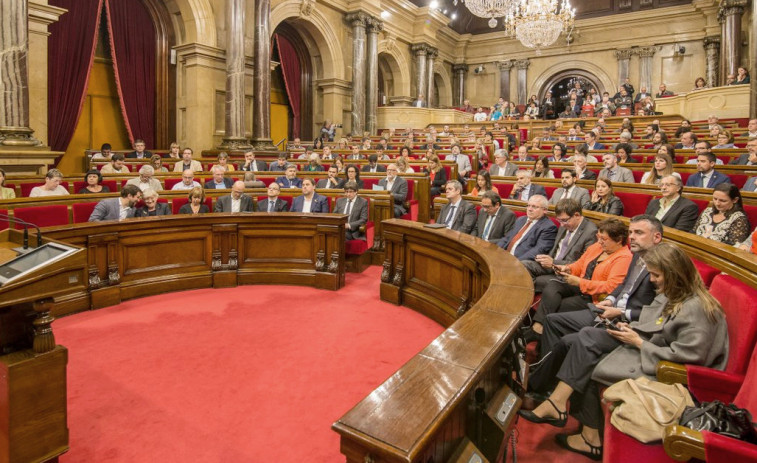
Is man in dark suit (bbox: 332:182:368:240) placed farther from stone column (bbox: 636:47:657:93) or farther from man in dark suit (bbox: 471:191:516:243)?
stone column (bbox: 636:47:657:93)

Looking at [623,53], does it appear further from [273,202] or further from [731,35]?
[273,202]

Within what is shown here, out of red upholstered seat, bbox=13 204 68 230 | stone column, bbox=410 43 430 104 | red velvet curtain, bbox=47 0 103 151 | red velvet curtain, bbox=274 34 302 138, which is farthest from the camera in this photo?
stone column, bbox=410 43 430 104

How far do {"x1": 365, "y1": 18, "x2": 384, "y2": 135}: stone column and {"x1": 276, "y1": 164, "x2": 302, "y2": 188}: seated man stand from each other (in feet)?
25.6

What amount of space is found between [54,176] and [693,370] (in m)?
5.67

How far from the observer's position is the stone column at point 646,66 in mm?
16594

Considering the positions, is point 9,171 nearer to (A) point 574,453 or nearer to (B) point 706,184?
(A) point 574,453

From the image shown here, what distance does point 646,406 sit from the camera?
162 centimetres

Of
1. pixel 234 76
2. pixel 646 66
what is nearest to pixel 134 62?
pixel 234 76

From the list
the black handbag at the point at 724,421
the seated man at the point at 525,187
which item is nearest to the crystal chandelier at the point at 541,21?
the seated man at the point at 525,187

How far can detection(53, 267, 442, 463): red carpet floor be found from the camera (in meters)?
2.21

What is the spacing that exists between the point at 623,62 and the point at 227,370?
18.3m

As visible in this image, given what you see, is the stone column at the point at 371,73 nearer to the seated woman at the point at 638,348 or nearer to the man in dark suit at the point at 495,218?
the man in dark suit at the point at 495,218

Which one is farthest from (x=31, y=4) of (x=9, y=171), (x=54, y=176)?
(x=54, y=176)

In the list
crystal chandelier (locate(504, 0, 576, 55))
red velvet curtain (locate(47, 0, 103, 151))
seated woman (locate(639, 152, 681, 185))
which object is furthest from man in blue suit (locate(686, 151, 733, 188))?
red velvet curtain (locate(47, 0, 103, 151))
